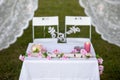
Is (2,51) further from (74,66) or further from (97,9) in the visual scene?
(74,66)

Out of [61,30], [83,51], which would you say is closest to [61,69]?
[83,51]

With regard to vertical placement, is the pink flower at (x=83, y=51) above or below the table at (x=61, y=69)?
above

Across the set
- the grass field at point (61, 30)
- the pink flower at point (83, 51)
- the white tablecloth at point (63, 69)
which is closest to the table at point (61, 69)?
the white tablecloth at point (63, 69)

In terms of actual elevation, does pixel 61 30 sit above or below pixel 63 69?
below

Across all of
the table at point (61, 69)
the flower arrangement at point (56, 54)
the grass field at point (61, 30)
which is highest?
the flower arrangement at point (56, 54)

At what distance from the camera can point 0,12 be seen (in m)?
5.83

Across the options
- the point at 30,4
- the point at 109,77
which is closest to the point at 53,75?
the point at 109,77

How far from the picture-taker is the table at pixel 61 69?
3580 mm

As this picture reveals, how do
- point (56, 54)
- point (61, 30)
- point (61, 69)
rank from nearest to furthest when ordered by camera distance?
1. point (61, 69)
2. point (56, 54)
3. point (61, 30)

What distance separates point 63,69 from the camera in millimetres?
3600

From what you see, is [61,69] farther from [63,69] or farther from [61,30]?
[61,30]

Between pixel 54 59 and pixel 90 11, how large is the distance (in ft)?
6.55

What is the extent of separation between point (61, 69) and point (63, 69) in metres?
0.02

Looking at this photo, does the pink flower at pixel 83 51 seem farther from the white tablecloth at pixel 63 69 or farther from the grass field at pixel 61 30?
the grass field at pixel 61 30
